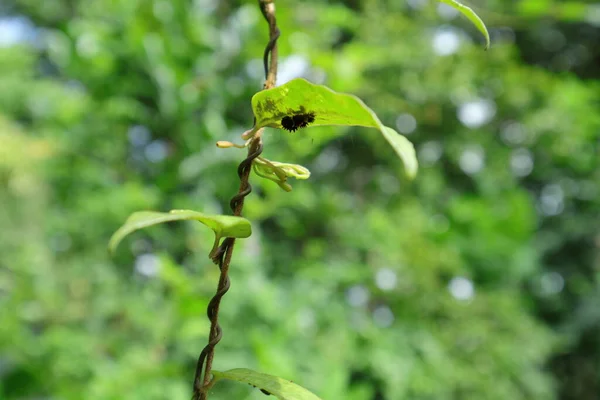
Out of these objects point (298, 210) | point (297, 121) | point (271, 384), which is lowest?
point (298, 210)

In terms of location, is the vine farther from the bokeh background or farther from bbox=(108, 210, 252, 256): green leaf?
the bokeh background

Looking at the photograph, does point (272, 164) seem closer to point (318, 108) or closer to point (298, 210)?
point (318, 108)

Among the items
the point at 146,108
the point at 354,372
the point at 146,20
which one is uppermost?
the point at 146,20

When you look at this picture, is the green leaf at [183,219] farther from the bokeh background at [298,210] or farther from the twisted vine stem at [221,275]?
the bokeh background at [298,210]

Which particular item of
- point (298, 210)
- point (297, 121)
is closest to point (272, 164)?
point (297, 121)

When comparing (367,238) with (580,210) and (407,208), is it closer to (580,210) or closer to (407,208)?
(407,208)

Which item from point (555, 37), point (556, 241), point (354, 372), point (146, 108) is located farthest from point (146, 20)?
point (555, 37)
